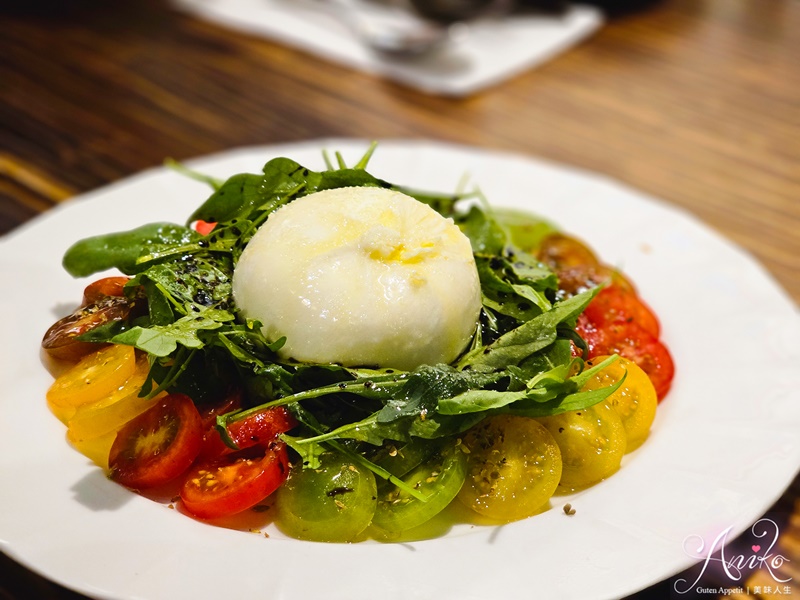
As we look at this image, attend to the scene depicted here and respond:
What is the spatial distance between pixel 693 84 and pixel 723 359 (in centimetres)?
351

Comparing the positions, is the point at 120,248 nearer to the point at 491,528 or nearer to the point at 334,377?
the point at 334,377

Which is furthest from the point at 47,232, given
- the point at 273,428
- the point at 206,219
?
the point at 273,428

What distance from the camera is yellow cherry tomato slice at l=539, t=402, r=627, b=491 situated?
2121 mm

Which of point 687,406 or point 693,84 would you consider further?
point 693,84

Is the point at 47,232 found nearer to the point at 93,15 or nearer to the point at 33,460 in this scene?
the point at 33,460

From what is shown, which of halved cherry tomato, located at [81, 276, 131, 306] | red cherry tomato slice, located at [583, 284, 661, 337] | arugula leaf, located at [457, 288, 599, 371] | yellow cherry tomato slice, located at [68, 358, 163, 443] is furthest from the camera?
red cherry tomato slice, located at [583, 284, 661, 337]

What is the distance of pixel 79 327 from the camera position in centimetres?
219

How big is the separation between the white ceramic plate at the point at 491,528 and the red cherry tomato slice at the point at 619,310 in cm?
14

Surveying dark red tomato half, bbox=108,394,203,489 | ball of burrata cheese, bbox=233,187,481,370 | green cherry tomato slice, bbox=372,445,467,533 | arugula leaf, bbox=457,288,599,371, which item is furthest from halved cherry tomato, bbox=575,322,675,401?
dark red tomato half, bbox=108,394,203,489

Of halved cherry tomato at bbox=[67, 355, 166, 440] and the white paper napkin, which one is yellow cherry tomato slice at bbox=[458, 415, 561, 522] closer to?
halved cherry tomato at bbox=[67, 355, 166, 440]

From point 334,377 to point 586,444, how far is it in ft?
2.31

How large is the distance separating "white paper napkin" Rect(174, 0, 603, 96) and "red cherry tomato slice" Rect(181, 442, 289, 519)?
363 centimetres

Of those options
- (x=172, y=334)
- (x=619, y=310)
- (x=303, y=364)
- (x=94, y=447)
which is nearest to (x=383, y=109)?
(x=619, y=310)

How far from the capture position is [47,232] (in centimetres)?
273
